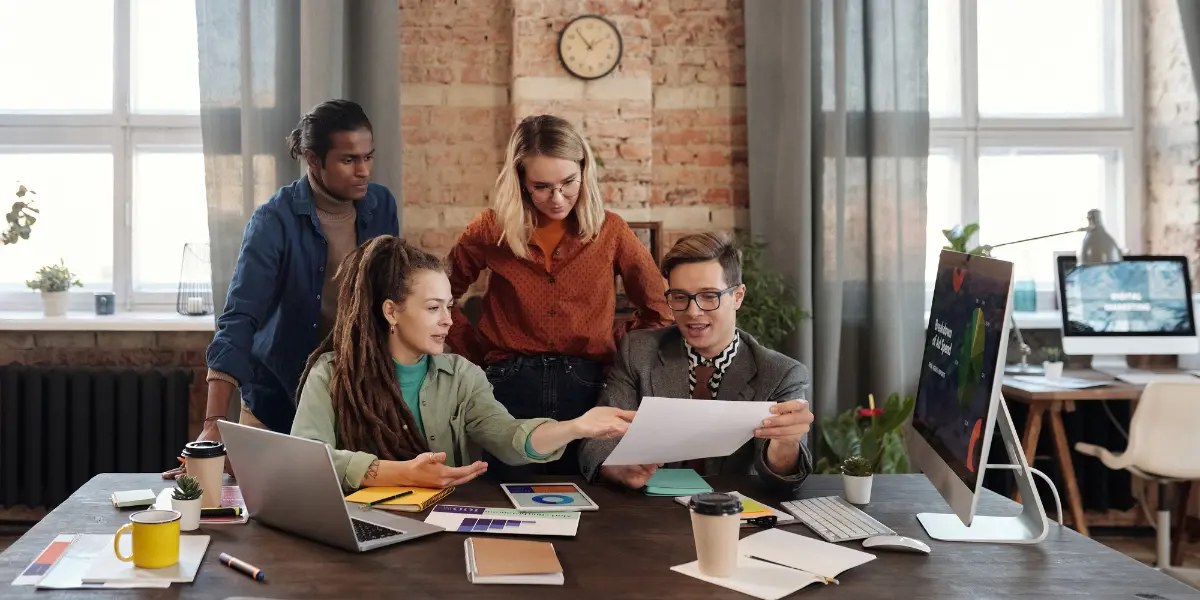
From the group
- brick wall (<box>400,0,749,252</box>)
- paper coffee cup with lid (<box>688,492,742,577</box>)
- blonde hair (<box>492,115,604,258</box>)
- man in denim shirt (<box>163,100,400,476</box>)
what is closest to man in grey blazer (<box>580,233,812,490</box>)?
blonde hair (<box>492,115,604,258</box>)

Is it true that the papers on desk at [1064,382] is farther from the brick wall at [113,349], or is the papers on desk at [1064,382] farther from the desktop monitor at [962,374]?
the brick wall at [113,349]

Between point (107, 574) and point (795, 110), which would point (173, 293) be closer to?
point (795, 110)

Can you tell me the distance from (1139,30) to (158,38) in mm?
4240

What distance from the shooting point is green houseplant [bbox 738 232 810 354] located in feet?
12.1

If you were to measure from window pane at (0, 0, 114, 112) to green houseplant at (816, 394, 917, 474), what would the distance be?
325 centimetres

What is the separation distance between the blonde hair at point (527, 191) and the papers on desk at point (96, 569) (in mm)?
1029

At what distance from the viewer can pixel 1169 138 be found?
4.25 metres

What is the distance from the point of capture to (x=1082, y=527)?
3635 millimetres

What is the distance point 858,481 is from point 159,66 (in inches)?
140

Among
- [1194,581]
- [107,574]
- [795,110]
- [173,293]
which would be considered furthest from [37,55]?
[1194,581]

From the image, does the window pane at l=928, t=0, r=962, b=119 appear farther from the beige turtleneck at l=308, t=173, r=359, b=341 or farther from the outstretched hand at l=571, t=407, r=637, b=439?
the outstretched hand at l=571, t=407, r=637, b=439

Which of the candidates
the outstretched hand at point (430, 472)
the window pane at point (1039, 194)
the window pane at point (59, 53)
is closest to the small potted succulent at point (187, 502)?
the outstretched hand at point (430, 472)

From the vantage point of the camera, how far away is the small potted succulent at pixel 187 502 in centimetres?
155

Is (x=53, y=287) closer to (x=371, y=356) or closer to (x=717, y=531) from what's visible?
(x=371, y=356)
